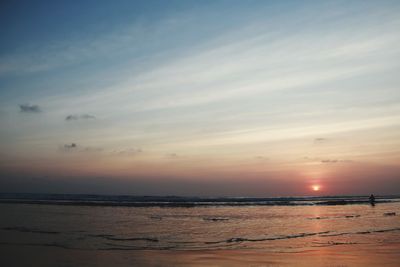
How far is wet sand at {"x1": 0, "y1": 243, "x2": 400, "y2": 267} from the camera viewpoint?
14125 millimetres

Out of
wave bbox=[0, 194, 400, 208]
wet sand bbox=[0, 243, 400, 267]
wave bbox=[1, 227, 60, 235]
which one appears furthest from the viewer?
wave bbox=[0, 194, 400, 208]

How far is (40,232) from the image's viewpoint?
22.4 meters

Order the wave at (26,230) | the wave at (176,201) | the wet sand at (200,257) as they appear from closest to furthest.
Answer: the wet sand at (200,257)
the wave at (26,230)
the wave at (176,201)

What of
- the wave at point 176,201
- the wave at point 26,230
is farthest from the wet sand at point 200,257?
the wave at point 176,201

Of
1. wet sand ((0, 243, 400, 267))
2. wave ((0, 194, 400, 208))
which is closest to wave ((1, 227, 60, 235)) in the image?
wet sand ((0, 243, 400, 267))

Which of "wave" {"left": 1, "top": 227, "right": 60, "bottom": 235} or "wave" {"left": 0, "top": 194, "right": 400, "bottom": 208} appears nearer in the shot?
"wave" {"left": 1, "top": 227, "right": 60, "bottom": 235}

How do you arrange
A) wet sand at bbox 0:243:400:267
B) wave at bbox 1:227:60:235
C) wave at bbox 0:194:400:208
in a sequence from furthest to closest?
1. wave at bbox 0:194:400:208
2. wave at bbox 1:227:60:235
3. wet sand at bbox 0:243:400:267

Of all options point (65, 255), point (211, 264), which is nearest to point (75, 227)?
point (65, 255)

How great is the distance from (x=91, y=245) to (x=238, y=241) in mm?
7826

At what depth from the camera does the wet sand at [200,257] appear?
14.1 meters

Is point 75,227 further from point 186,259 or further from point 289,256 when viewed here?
point 289,256

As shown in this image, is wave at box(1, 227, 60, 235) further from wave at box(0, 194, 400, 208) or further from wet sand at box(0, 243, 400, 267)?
wave at box(0, 194, 400, 208)

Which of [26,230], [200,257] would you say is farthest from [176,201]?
[200,257]

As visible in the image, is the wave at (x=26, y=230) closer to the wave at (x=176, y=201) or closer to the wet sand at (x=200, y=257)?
the wet sand at (x=200, y=257)
